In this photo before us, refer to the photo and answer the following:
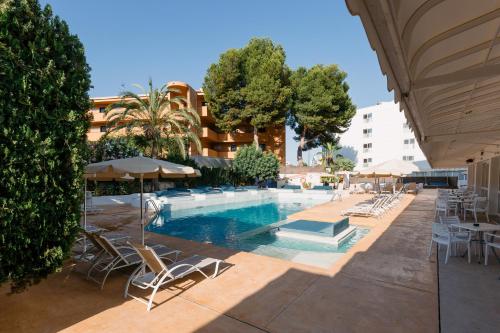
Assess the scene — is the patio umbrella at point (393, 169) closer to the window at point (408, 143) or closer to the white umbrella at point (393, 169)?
the white umbrella at point (393, 169)

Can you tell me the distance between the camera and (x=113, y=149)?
69.4ft

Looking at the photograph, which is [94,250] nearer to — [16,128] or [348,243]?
[16,128]

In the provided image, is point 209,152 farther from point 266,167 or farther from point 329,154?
point 329,154

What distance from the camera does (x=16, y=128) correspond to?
2848 millimetres

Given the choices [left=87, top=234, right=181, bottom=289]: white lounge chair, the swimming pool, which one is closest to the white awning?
the swimming pool

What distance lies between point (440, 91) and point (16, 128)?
571 centimetres

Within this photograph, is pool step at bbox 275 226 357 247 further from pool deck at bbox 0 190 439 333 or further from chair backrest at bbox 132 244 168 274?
chair backrest at bbox 132 244 168 274

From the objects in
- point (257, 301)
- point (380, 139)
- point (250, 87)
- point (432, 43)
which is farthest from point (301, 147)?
point (432, 43)

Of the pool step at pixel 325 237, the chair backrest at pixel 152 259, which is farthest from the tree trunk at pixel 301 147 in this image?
the chair backrest at pixel 152 259

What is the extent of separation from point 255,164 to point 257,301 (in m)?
25.1

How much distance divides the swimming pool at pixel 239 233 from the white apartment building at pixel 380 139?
126 ft

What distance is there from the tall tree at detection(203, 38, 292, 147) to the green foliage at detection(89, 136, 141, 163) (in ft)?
49.6

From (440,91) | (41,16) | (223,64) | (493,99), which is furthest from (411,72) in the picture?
(223,64)

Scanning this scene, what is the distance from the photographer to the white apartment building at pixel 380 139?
45.3 m
